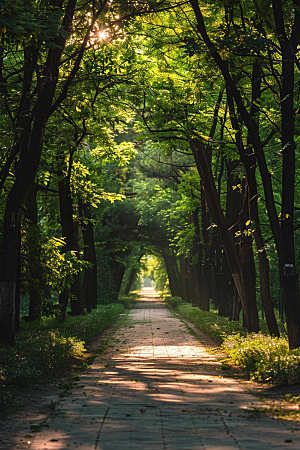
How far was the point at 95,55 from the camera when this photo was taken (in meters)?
13.9

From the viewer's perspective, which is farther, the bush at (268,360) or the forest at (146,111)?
the forest at (146,111)

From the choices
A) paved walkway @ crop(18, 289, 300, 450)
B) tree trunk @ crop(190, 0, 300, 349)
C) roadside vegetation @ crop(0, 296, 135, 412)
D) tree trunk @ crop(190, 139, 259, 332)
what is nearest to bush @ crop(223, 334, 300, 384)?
paved walkway @ crop(18, 289, 300, 450)

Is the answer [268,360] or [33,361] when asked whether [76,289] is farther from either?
[268,360]

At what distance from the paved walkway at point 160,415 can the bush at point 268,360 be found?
1.88ft

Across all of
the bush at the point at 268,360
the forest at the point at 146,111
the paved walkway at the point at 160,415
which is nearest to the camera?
the paved walkway at the point at 160,415

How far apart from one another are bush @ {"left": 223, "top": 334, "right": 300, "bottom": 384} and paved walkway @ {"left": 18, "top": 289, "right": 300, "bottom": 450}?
1.88 ft

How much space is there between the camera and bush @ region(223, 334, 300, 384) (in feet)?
29.3

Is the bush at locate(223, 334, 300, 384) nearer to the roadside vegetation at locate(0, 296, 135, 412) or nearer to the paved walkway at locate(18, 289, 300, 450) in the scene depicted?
the paved walkway at locate(18, 289, 300, 450)

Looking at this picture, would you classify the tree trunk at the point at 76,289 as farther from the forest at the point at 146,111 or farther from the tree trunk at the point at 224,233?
the tree trunk at the point at 224,233

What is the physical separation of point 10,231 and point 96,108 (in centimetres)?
602

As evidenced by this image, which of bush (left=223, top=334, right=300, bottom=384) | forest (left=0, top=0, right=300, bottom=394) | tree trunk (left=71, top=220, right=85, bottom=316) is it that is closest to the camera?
bush (left=223, top=334, right=300, bottom=384)

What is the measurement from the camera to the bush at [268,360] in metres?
8.95

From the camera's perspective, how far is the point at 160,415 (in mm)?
6750

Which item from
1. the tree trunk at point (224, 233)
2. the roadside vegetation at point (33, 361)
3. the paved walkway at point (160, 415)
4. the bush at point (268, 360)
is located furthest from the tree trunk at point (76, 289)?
the paved walkway at point (160, 415)
